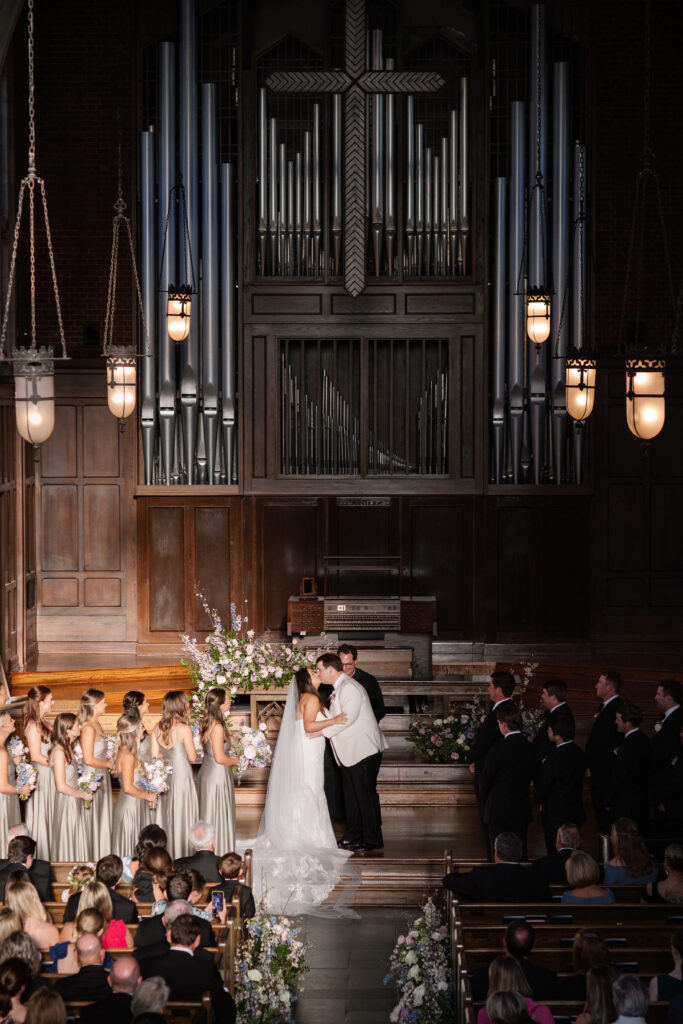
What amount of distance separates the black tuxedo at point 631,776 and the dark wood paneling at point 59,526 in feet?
28.9

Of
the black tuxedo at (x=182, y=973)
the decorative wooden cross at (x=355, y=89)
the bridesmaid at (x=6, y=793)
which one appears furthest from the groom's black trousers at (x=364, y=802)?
the decorative wooden cross at (x=355, y=89)

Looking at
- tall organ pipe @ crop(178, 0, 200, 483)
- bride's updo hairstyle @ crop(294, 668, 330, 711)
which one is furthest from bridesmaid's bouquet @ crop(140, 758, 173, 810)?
tall organ pipe @ crop(178, 0, 200, 483)

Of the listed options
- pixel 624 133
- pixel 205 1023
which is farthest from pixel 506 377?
pixel 205 1023

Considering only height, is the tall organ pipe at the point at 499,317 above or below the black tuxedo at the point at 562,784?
above

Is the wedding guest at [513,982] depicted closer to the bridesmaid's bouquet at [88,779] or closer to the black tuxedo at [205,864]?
the black tuxedo at [205,864]

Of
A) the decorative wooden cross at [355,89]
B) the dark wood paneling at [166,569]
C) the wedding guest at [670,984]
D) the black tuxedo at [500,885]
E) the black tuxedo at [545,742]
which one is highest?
the decorative wooden cross at [355,89]

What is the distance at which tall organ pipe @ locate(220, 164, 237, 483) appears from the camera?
659 inches

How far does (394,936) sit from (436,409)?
8.08 meters

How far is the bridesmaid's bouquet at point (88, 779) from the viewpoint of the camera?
35.1 ft

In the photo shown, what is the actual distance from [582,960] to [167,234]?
1191 centimetres

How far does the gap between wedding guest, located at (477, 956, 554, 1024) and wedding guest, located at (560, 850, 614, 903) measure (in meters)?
1.83

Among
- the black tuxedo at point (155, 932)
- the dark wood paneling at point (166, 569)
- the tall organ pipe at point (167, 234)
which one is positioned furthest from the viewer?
the dark wood paneling at point (166, 569)

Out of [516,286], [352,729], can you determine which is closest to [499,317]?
[516,286]

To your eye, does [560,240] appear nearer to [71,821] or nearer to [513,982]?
[71,821]
